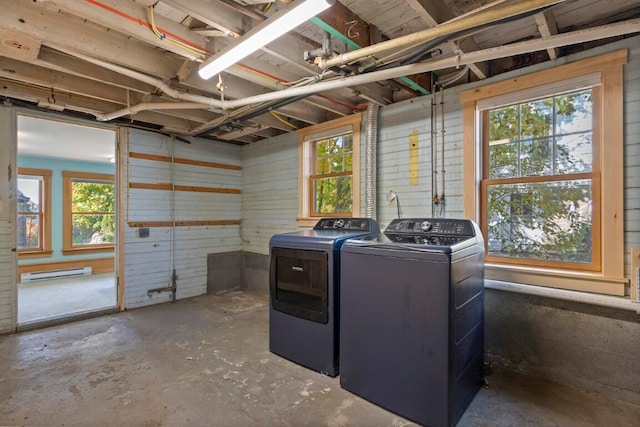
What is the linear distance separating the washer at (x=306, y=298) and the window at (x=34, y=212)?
6326 mm

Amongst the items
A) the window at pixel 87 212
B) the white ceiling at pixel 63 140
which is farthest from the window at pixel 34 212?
the white ceiling at pixel 63 140

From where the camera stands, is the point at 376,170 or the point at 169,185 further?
the point at 169,185

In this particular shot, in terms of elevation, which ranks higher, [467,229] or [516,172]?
[516,172]

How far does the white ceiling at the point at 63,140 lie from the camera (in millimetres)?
4488

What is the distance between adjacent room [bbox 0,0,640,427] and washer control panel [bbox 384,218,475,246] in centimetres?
2

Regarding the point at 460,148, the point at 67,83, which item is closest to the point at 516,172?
the point at 460,148

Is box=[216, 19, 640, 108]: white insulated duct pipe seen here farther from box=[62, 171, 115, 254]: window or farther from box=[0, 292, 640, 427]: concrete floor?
box=[62, 171, 115, 254]: window

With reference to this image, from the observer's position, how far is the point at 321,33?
244 cm

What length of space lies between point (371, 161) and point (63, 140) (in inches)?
210

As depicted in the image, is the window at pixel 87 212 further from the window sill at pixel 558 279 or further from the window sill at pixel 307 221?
the window sill at pixel 558 279

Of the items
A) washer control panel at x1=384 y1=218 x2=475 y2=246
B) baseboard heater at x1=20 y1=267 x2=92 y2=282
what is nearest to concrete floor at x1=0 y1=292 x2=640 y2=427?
washer control panel at x1=384 y1=218 x2=475 y2=246

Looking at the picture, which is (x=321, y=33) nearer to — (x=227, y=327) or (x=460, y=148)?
(x=460, y=148)

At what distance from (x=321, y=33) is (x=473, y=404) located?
2984 millimetres

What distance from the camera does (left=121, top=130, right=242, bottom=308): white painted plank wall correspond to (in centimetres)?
429
